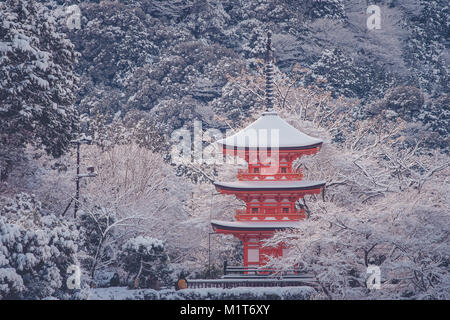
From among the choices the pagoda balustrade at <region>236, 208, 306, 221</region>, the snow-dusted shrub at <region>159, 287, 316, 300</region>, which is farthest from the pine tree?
the snow-dusted shrub at <region>159, 287, 316, 300</region>

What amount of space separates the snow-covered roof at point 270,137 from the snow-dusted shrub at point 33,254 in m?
7.57

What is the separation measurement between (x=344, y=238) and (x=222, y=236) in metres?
10.1

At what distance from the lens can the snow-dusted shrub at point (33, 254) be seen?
103 ft

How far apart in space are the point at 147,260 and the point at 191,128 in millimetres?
27626

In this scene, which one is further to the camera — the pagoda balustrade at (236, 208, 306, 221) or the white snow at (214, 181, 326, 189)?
the pagoda balustrade at (236, 208, 306, 221)

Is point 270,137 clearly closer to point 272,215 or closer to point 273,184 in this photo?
point 273,184

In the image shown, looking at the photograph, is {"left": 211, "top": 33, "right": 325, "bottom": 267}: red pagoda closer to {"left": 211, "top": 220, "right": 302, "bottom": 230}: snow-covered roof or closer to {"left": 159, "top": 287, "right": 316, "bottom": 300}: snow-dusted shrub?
{"left": 211, "top": 220, "right": 302, "bottom": 230}: snow-covered roof

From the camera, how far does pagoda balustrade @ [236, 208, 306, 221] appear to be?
1415 inches

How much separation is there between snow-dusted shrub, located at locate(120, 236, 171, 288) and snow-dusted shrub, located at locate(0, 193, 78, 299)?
2.40 m

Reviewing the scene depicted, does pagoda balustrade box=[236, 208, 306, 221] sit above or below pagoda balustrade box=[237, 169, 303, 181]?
below

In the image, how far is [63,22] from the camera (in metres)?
70.4
